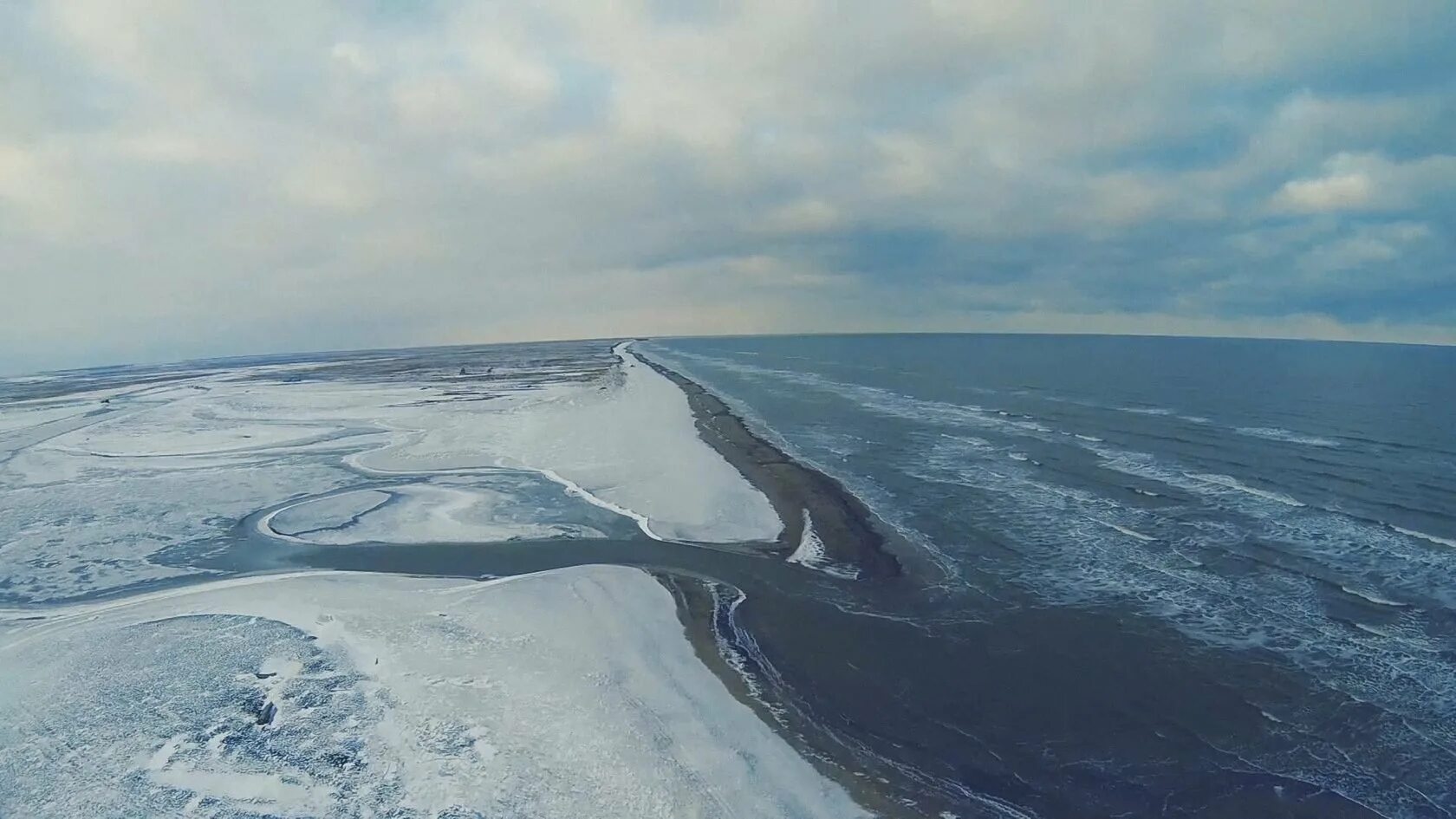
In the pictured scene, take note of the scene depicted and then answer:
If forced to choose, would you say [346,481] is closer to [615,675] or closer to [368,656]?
[368,656]

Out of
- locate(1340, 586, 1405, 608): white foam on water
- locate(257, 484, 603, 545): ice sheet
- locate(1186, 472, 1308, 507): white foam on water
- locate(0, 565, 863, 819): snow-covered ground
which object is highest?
locate(1186, 472, 1308, 507): white foam on water

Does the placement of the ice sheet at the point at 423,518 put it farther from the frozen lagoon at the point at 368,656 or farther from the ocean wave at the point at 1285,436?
the ocean wave at the point at 1285,436

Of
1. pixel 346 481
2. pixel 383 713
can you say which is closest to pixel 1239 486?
pixel 383 713

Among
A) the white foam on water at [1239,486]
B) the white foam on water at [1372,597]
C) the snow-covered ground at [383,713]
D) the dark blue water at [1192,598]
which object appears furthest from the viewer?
the white foam on water at [1239,486]

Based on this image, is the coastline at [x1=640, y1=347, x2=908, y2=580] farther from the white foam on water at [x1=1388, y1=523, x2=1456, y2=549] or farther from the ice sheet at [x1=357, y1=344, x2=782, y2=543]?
the white foam on water at [x1=1388, y1=523, x2=1456, y2=549]

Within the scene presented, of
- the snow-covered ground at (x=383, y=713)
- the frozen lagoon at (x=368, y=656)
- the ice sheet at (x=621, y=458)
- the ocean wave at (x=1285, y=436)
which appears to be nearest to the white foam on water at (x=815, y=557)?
the ice sheet at (x=621, y=458)

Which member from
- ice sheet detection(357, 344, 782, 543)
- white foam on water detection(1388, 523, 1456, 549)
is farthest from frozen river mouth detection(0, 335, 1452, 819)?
white foam on water detection(1388, 523, 1456, 549)
